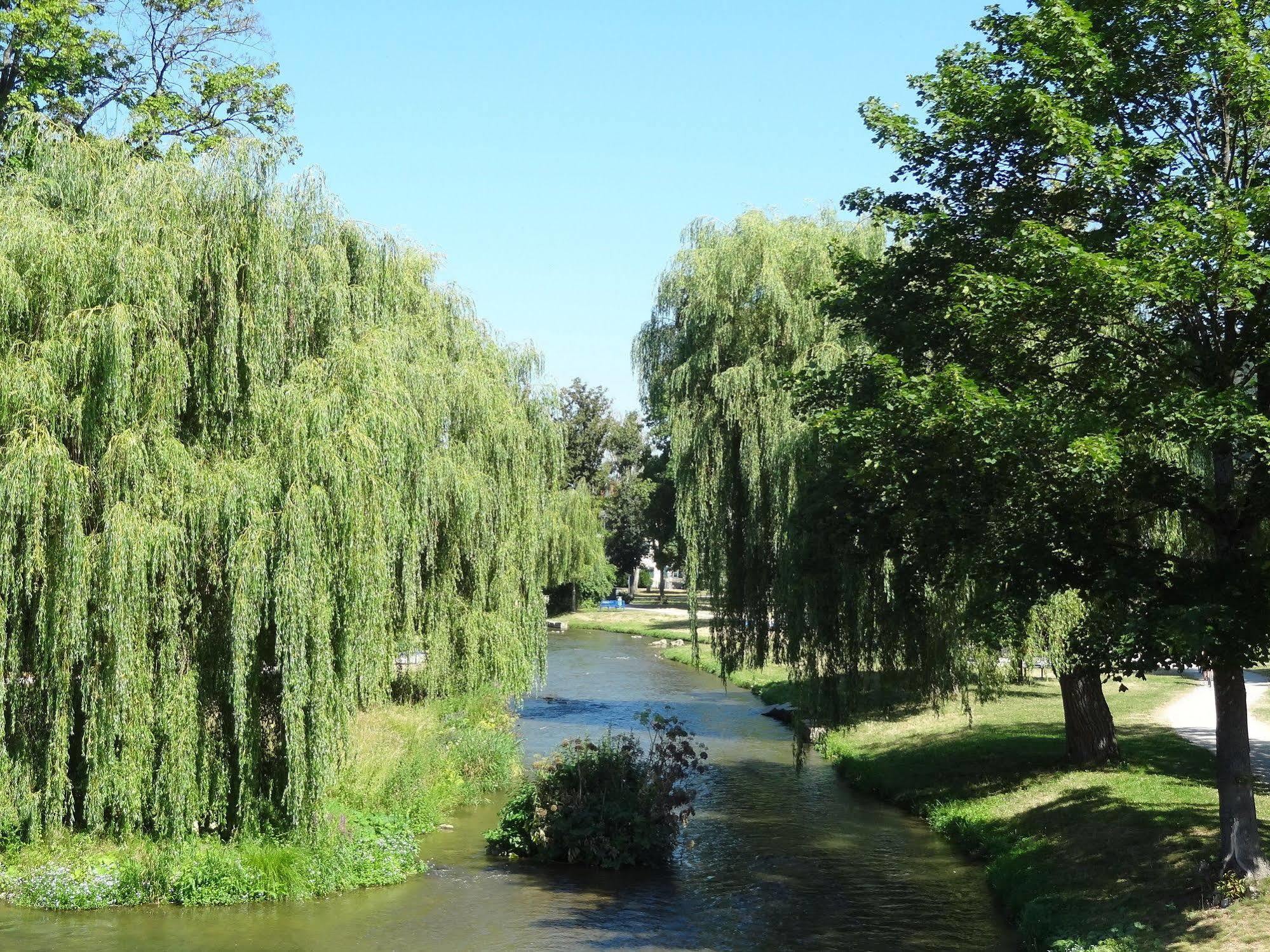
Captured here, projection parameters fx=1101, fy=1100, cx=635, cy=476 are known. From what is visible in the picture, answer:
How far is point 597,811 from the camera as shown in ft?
55.9

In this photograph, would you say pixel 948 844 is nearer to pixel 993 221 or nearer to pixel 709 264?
pixel 993 221

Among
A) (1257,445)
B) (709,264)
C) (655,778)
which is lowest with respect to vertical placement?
(655,778)

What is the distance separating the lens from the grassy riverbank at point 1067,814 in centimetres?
1224

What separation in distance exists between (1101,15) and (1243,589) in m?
6.87

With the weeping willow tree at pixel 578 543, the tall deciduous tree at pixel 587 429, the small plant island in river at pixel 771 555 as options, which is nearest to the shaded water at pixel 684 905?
the small plant island in river at pixel 771 555

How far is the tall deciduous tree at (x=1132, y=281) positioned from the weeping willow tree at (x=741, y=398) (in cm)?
737

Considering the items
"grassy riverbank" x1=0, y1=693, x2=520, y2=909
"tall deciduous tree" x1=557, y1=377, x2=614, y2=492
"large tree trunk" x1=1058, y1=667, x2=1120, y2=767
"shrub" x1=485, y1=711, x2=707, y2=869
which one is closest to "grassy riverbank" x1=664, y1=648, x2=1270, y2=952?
"large tree trunk" x1=1058, y1=667, x2=1120, y2=767

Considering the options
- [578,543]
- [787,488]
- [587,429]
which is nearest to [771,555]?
[787,488]

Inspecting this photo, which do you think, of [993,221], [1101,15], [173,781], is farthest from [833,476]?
[173,781]

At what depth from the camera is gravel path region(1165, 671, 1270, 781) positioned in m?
20.1

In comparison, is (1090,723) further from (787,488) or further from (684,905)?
(684,905)

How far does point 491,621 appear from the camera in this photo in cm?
2205

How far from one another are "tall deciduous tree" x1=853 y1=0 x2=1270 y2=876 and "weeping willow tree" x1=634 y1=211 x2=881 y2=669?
7.37 meters

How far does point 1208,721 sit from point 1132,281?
17.1m
